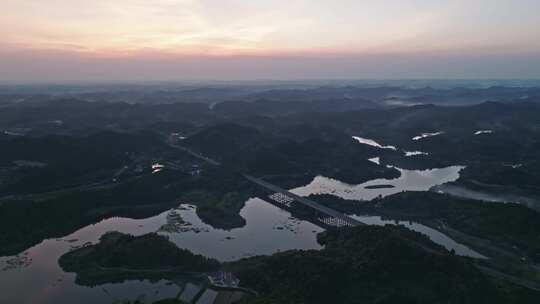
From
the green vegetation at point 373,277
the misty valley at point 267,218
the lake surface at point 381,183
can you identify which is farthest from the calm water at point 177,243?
the green vegetation at point 373,277

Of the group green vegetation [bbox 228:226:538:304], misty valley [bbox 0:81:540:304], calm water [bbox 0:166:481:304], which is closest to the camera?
green vegetation [bbox 228:226:538:304]

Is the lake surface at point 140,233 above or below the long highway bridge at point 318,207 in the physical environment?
below

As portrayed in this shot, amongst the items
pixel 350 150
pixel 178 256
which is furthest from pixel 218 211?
pixel 350 150

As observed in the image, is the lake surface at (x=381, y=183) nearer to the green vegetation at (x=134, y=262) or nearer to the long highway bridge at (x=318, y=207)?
the long highway bridge at (x=318, y=207)

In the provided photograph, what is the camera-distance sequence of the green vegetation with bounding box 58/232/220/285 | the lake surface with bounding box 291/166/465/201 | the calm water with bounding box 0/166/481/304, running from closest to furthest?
the calm water with bounding box 0/166/481/304 → the green vegetation with bounding box 58/232/220/285 → the lake surface with bounding box 291/166/465/201

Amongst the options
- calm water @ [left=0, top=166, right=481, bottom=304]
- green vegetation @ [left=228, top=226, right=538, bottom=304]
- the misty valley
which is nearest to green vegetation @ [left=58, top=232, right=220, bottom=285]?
the misty valley

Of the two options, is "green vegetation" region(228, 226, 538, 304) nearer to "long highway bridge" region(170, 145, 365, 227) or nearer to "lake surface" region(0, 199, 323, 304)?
"lake surface" region(0, 199, 323, 304)
